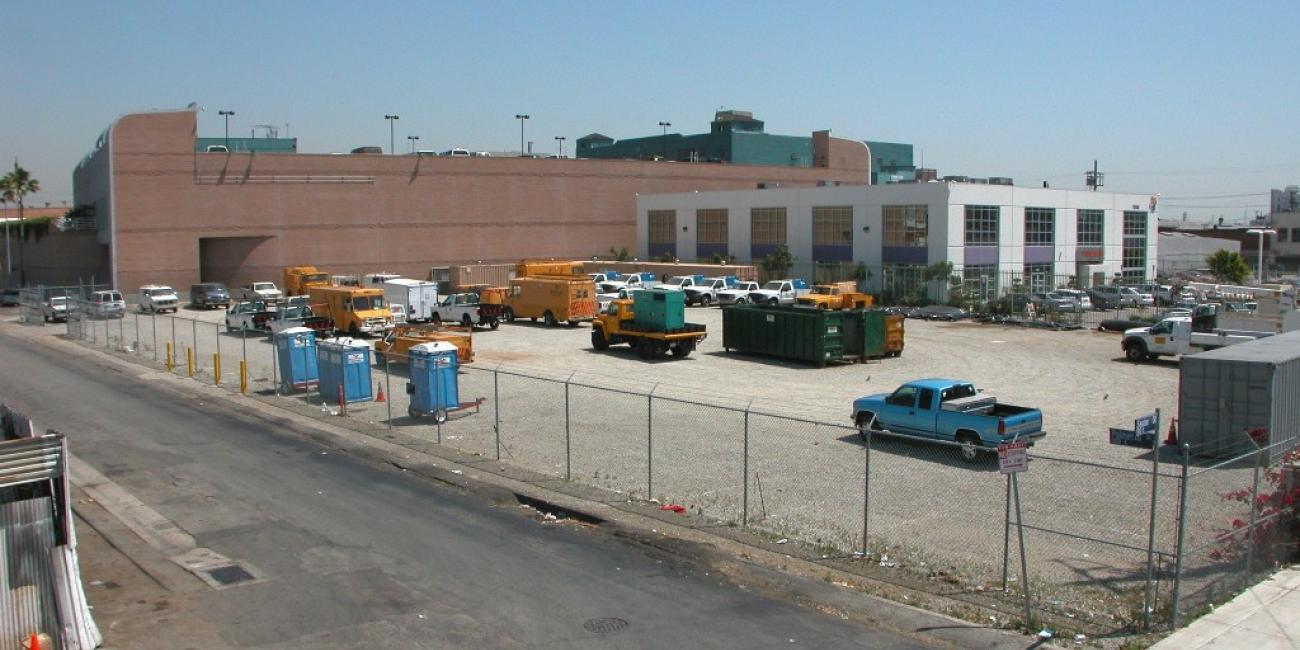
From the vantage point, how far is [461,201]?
8031 cm

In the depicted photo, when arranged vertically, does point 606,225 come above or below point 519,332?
above

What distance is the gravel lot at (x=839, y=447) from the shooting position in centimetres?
1486

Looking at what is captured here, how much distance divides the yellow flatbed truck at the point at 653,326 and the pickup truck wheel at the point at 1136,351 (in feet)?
47.4

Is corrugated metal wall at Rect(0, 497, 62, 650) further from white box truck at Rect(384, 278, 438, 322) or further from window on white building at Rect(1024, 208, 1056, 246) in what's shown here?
window on white building at Rect(1024, 208, 1056, 246)

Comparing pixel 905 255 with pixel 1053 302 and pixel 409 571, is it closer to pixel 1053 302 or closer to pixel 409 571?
pixel 1053 302

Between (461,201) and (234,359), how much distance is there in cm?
4364

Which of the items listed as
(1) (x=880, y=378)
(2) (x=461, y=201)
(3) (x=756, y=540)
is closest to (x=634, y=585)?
(3) (x=756, y=540)

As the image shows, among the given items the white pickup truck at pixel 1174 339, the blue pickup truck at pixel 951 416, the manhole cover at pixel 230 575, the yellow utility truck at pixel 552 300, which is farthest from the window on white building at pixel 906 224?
the manhole cover at pixel 230 575

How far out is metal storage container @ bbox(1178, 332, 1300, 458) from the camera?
804 inches

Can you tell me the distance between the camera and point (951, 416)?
20.3 meters

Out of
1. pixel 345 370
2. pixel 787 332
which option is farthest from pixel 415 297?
pixel 345 370

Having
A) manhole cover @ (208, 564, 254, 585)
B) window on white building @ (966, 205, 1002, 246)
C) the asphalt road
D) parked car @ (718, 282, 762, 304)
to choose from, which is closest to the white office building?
window on white building @ (966, 205, 1002, 246)

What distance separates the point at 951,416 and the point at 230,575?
42.7 feet

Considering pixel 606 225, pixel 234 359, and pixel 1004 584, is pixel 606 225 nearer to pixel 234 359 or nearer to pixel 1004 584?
pixel 234 359
